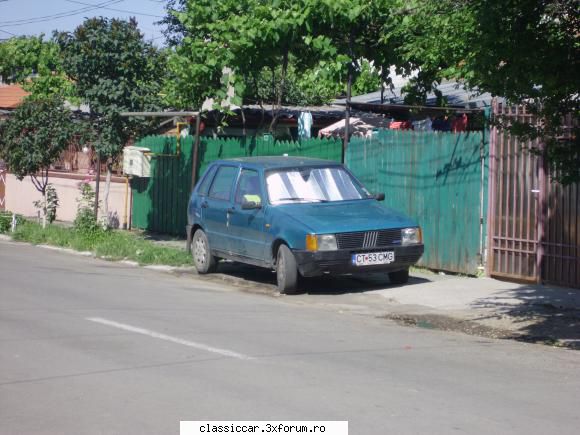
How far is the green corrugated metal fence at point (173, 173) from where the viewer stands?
728 inches

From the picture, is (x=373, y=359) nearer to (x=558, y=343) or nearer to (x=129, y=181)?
(x=558, y=343)

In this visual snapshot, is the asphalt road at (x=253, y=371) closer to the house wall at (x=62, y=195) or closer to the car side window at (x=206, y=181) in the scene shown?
the car side window at (x=206, y=181)

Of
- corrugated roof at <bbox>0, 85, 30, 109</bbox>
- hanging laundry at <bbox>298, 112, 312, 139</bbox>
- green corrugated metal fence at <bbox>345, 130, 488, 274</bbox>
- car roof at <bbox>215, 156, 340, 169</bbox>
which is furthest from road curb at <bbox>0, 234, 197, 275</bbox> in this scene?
corrugated roof at <bbox>0, 85, 30, 109</bbox>

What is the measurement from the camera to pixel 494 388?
24.3 ft

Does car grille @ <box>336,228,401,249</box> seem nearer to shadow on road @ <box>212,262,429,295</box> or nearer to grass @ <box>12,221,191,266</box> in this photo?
shadow on road @ <box>212,262,429,295</box>

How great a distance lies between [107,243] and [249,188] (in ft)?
18.2

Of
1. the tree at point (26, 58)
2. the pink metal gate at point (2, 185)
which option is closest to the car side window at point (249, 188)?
the pink metal gate at point (2, 185)

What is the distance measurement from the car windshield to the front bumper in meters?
1.35

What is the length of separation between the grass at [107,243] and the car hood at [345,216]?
152 inches

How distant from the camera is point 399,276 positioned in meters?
13.8

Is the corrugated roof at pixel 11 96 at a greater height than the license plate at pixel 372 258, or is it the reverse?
the corrugated roof at pixel 11 96

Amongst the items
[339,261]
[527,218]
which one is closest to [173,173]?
[339,261]

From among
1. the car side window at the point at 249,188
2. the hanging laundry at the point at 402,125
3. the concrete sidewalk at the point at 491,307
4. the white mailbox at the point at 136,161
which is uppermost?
the hanging laundry at the point at 402,125

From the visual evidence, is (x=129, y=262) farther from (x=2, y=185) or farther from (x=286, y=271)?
(x=2, y=185)
